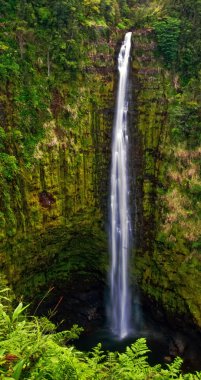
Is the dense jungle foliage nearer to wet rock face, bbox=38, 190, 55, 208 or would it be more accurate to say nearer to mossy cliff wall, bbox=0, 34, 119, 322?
mossy cliff wall, bbox=0, 34, 119, 322

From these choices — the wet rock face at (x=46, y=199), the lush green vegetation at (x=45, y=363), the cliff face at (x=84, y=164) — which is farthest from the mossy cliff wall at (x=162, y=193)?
the lush green vegetation at (x=45, y=363)

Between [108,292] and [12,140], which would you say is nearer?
[12,140]

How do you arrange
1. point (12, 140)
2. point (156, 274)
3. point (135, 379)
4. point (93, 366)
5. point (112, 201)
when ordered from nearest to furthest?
1. point (135, 379)
2. point (93, 366)
3. point (12, 140)
4. point (156, 274)
5. point (112, 201)

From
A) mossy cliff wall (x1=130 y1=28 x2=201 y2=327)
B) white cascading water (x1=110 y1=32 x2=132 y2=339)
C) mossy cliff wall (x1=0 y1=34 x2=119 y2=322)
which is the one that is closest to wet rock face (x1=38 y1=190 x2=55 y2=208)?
mossy cliff wall (x1=0 y1=34 x2=119 y2=322)

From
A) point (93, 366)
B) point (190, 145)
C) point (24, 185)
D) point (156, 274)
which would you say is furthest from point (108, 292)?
point (93, 366)

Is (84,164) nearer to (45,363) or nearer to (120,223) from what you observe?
(120,223)

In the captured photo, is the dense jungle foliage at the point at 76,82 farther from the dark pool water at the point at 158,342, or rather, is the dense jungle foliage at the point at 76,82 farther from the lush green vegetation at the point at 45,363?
the lush green vegetation at the point at 45,363

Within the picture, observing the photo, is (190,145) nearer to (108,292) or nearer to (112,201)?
(112,201)
